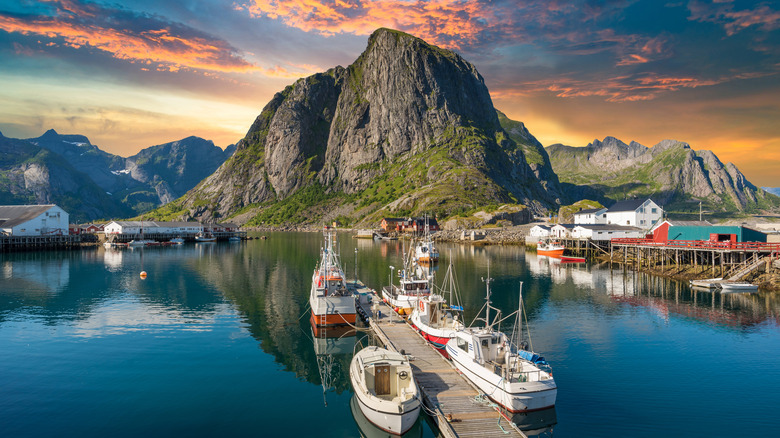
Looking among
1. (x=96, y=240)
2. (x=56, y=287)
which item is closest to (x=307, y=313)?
(x=56, y=287)

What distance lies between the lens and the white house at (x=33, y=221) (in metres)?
141

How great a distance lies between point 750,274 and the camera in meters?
68.0

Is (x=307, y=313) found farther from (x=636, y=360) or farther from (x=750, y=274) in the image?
(x=750, y=274)

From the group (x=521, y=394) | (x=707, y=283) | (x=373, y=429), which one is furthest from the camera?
(x=707, y=283)

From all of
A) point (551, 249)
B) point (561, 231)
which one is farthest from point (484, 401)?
point (561, 231)

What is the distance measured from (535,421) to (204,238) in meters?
180

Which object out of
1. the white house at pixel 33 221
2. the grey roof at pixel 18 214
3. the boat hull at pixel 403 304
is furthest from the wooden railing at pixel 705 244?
the grey roof at pixel 18 214

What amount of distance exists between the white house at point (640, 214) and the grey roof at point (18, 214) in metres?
187

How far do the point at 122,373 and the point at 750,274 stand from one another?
8562 centimetres

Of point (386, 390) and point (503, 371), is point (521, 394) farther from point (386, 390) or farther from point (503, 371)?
point (386, 390)

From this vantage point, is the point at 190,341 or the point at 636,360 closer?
the point at 636,360

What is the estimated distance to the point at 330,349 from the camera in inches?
1555

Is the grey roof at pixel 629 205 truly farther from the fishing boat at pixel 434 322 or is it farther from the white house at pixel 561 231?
the fishing boat at pixel 434 322

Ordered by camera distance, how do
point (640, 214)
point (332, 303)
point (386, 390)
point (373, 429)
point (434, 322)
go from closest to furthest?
point (373, 429) < point (386, 390) < point (434, 322) < point (332, 303) < point (640, 214)
